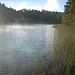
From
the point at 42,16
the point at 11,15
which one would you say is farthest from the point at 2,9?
the point at 42,16

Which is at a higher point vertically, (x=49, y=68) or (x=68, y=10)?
(x=68, y=10)

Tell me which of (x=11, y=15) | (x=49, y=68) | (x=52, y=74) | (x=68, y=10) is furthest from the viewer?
(x=11, y=15)

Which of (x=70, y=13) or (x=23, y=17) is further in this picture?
(x=23, y=17)

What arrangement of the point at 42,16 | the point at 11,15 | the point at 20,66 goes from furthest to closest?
the point at 42,16
the point at 11,15
the point at 20,66

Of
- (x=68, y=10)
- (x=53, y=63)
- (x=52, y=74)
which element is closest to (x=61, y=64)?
(x=53, y=63)

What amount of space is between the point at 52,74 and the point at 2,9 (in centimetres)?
12091

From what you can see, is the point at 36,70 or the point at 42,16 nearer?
the point at 36,70

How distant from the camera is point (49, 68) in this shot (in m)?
13.6

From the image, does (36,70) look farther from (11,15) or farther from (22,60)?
(11,15)

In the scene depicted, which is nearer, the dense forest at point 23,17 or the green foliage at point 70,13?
the green foliage at point 70,13

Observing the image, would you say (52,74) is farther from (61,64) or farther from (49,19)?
(49,19)

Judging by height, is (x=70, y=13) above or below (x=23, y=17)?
below

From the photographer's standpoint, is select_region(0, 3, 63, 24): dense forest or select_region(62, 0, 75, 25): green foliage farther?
select_region(0, 3, 63, 24): dense forest

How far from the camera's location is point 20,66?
47.9 feet
